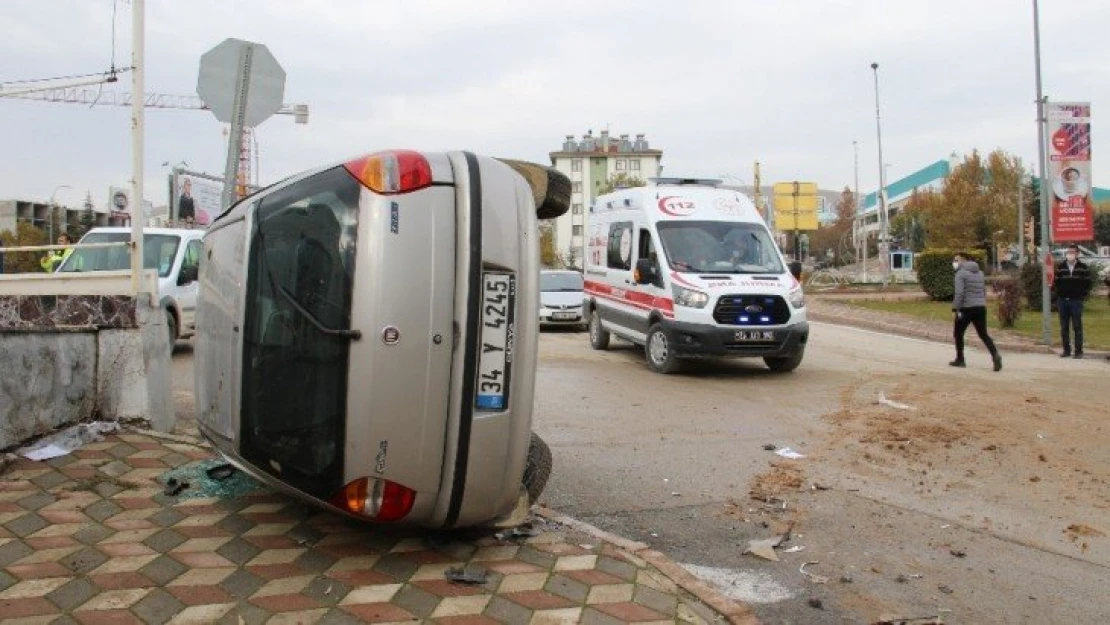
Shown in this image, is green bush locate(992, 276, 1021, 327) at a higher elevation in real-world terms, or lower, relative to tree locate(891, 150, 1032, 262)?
A: lower

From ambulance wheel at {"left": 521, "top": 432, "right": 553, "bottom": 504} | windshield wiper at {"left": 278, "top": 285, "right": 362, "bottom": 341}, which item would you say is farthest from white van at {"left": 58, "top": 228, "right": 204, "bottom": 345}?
windshield wiper at {"left": 278, "top": 285, "right": 362, "bottom": 341}

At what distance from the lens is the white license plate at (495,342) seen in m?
3.41

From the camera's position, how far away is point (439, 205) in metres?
3.37

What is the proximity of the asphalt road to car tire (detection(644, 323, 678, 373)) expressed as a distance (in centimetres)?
53

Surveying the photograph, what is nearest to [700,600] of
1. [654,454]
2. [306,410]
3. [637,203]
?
[306,410]

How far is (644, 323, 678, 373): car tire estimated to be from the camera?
427 inches

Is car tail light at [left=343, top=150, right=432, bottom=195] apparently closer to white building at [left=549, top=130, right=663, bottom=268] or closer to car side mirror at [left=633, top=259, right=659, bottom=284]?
car side mirror at [left=633, top=259, right=659, bottom=284]

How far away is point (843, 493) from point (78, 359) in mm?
4968

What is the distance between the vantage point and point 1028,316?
21938mm

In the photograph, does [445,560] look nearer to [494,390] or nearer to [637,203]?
[494,390]

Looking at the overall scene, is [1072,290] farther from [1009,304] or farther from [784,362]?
[784,362]

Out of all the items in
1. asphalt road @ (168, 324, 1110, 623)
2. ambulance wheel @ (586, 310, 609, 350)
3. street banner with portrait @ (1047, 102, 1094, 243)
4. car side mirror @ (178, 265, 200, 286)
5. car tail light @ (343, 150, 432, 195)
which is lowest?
asphalt road @ (168, 324, 1110, 623)

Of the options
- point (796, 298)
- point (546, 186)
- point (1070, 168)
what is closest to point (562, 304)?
point (796, 298)

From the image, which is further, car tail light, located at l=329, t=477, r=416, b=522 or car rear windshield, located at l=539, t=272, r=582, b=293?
car rear windshield, located at l=539, t=272, r=582, b=293
